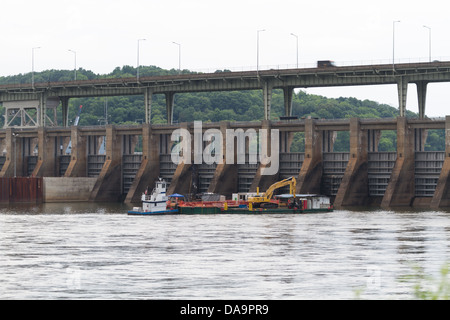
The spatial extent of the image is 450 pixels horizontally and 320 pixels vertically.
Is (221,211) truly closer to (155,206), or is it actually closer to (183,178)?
(155,206)

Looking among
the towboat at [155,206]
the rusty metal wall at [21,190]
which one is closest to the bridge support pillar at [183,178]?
the rusty metal wall at [21,190]

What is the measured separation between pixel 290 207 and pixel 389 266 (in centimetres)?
5669

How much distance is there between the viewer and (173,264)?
4591 cm

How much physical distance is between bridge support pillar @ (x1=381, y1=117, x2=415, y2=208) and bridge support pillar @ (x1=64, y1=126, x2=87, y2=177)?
169 ft

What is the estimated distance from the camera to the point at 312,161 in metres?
116

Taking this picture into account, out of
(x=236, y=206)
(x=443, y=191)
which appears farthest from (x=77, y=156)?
(x=443, y=191)

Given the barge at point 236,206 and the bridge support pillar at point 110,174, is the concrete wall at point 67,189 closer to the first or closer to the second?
the bridge support pillar at point 110,174

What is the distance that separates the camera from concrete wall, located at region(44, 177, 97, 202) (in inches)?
4983

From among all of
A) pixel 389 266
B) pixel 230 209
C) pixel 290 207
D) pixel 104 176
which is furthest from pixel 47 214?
pixel 389 266

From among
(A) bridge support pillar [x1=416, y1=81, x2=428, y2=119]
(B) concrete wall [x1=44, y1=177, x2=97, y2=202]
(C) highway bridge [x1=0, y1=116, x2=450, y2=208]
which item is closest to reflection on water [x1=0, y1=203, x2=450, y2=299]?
(C) highway bridge [x1=0, y1=116, x2=450, y2=208]

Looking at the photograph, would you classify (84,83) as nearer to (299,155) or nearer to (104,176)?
(104,176)
